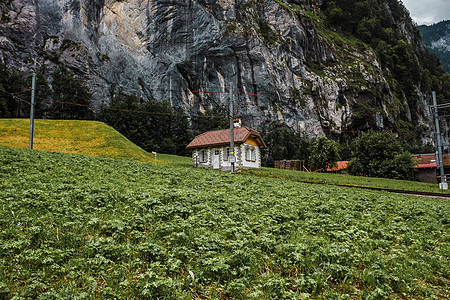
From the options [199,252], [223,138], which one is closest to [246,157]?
[223,138]

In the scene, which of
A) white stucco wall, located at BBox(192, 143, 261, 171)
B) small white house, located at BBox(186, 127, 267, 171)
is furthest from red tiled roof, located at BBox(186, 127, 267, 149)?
white stucco wall, located at BBox(192, 143, 261, 171)

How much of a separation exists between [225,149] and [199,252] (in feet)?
126

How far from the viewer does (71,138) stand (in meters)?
41.7

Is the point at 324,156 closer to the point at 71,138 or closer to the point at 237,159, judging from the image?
the point at 237,159

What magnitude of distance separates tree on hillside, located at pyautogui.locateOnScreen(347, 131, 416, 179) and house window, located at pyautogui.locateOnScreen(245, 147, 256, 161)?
31.4 meters

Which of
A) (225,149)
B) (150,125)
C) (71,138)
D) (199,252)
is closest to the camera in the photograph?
(199,252)

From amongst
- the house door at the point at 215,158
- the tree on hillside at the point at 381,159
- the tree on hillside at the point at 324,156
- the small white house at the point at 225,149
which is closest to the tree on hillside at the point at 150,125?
the small white house at the point at 225,149

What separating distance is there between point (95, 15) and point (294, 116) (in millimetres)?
84017

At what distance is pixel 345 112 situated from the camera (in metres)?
123

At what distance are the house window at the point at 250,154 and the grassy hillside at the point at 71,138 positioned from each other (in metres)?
13.5

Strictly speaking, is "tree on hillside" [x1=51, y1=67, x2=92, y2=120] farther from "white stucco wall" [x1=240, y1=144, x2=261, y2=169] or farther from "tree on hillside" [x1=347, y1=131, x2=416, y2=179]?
"tree on hillside" [x1=347, y1=131, x2=416, y2=179]

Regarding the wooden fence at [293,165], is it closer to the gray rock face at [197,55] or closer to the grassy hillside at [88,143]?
the grassy hillside at [88,143]

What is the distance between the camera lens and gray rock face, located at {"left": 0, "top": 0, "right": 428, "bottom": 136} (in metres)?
90.8

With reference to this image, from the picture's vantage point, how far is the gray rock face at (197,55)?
9081cm
